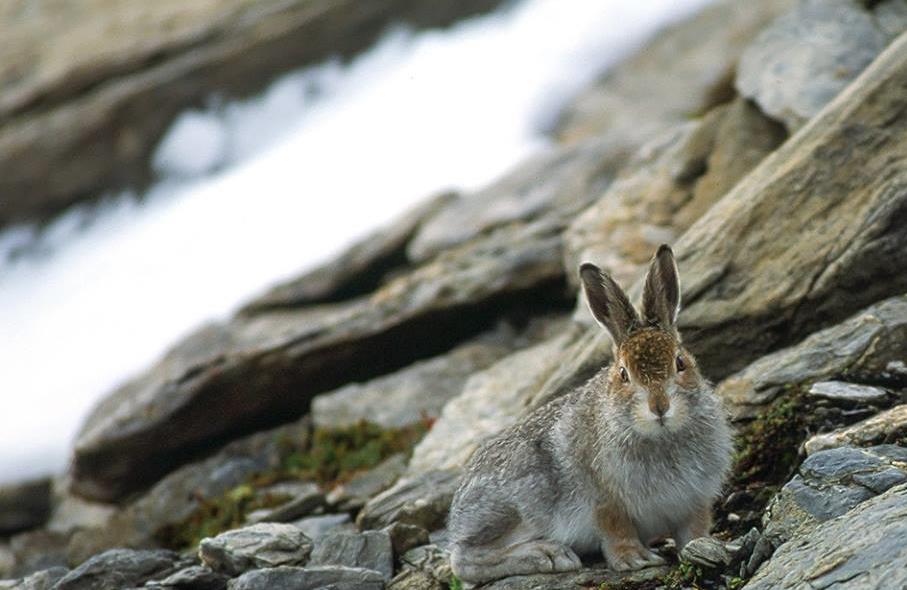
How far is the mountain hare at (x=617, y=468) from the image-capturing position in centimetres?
861

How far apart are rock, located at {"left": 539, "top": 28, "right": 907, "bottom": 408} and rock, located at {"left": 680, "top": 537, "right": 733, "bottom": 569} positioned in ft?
10.8

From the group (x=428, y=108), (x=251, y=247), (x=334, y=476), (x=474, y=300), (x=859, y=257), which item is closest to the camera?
(x=859, y=257)

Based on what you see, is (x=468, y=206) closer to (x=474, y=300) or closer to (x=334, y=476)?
(x=474, y=300)

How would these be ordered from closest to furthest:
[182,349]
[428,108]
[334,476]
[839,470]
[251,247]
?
[839,470], [334,476], [182,349], [251,247], [428,108]

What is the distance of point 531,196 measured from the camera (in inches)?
691

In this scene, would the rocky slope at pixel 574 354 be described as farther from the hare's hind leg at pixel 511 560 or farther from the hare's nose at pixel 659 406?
the hare's nose at pixel 659 406

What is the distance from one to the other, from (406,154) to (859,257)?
13.6m

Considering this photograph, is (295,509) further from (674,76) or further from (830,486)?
(674,76)

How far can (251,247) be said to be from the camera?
2255cm

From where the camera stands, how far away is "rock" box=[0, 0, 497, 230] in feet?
85.5

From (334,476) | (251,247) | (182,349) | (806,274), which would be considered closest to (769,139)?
(806,274)

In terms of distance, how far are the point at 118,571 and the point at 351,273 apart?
8.49m

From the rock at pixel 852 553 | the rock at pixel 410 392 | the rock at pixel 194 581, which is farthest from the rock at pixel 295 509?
the rock at pixel 852 553

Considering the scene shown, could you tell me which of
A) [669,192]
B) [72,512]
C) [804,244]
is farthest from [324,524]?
[72,512]
